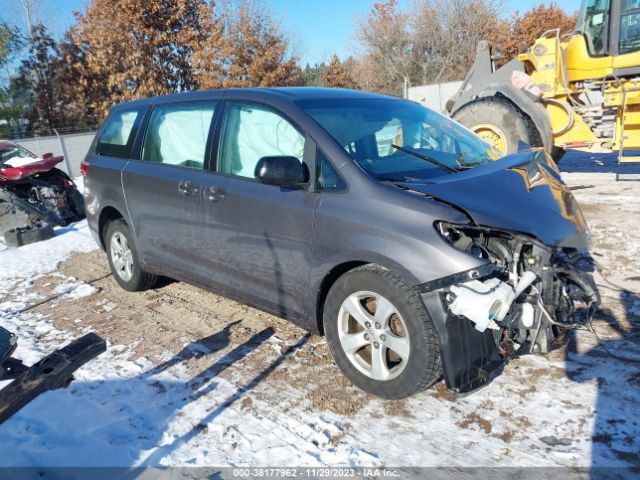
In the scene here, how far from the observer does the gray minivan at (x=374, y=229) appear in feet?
9.05

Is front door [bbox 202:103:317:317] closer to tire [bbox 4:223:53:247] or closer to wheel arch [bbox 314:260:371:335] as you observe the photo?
wheel arch [bbox 314:260:371:335]

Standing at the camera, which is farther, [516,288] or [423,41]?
[423,41]

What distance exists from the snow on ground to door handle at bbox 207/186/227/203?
113 centimetres

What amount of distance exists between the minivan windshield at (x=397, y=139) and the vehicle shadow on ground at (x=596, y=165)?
6.67 metres

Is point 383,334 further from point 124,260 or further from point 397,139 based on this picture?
point 124,260

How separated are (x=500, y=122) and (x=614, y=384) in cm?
589

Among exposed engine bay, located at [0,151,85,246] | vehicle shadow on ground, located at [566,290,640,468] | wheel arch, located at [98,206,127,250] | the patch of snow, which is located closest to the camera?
vehicle shadow on ground, located at [566,290,640,468]

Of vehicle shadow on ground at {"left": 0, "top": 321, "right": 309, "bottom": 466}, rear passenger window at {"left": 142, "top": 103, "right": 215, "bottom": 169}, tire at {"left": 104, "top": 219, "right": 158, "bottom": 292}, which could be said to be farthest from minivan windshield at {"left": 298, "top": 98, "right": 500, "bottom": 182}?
tire at {"left": 104, "top": 219, "right": 158, "bottom": 292}

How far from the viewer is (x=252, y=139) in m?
3.77

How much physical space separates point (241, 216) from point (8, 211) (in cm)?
672

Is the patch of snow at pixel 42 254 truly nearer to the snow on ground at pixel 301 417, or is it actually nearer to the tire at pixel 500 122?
the snow on ground at pixel 301 417

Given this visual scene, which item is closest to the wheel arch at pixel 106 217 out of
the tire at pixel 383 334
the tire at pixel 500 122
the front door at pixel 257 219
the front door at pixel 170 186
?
the front door at pixel 170 186

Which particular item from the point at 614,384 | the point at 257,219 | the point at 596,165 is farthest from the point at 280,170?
the point at 596,165

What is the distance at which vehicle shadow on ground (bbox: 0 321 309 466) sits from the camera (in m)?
2.79
